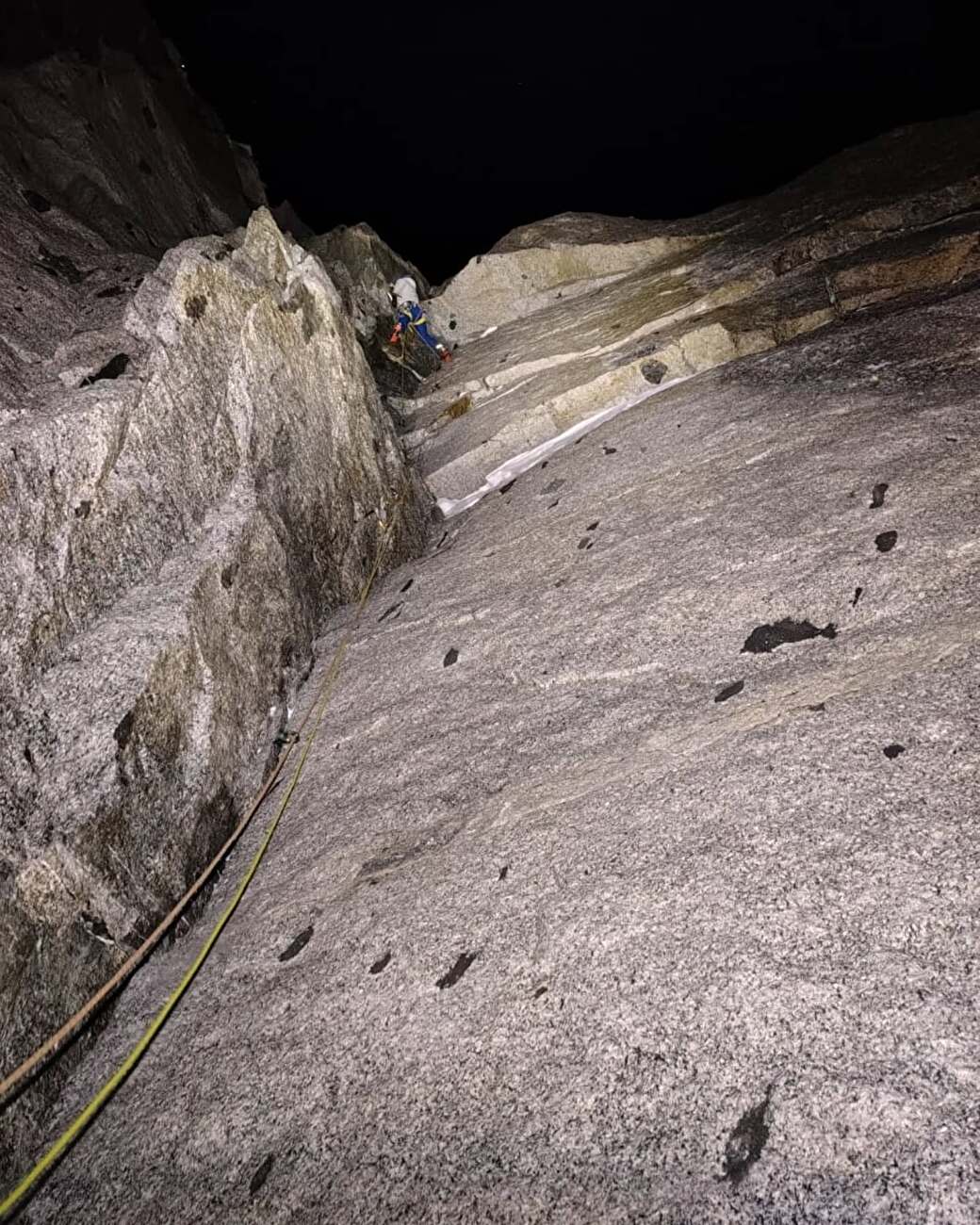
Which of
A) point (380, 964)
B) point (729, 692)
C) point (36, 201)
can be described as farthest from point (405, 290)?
point (380, 964)

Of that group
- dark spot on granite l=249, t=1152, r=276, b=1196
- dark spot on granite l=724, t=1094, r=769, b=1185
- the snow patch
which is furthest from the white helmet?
dark spot on granite l=724, t=1094, r=769, b=1185

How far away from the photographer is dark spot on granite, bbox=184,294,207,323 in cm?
688

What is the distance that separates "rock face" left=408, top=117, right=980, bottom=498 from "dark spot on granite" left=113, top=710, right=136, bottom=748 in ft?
20.7

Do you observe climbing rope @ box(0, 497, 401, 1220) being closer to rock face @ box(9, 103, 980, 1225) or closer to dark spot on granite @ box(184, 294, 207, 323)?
rock face @ box(9, 103, 980, 1225)

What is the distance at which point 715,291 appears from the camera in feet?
34.9

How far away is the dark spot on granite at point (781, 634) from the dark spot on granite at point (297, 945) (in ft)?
10.4

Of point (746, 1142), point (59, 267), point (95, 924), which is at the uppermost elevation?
point (59, 267)

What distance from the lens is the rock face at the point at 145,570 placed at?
4266mm

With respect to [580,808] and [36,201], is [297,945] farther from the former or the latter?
[36,201]

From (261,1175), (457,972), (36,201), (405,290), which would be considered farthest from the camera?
(405,290)

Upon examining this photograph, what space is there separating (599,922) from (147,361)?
5.42 m

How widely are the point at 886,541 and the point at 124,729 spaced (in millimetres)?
5104

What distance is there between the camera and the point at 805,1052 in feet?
8.59

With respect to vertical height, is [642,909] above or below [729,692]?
below
